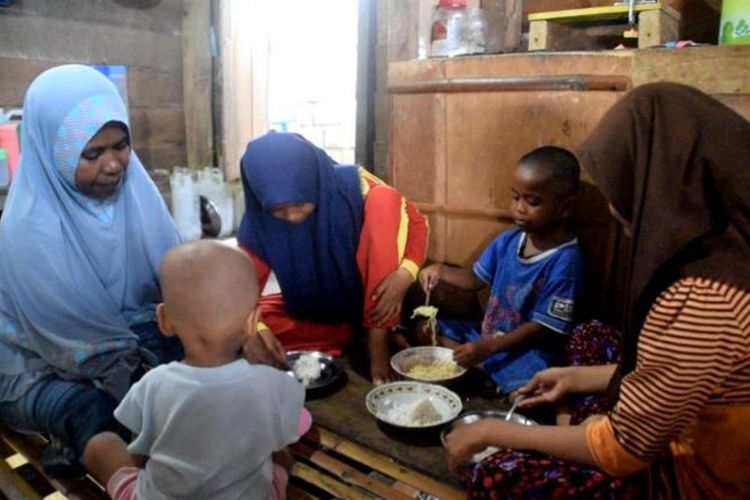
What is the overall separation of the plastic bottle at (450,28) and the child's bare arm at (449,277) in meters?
1.18

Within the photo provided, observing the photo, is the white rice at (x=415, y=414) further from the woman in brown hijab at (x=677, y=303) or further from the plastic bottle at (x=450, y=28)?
the plastic bottle at (x=450, y=28)

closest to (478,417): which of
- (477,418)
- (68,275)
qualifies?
(477,418)

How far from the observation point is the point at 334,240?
2.70 m

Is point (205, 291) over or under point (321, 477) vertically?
over

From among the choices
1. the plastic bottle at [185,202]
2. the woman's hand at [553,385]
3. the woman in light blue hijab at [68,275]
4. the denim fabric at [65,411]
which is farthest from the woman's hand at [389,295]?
the plastic bottle at [185,202]

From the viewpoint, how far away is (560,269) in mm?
2418

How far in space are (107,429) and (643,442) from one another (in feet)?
5.53

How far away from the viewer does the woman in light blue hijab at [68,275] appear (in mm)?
2180

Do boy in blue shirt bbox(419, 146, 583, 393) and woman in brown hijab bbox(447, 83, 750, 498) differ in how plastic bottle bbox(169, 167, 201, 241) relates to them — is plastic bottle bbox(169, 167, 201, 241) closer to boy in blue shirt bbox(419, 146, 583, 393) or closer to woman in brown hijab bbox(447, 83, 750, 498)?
boy in blue shirt bbox(419, 146, 583, 393)

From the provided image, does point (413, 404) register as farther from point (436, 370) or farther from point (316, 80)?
point (316, 80)

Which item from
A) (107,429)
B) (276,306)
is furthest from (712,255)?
(276,306)

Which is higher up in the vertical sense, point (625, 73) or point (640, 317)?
point (625, 73)

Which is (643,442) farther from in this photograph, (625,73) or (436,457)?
(625,73)

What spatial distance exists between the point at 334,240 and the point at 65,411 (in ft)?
3.97
